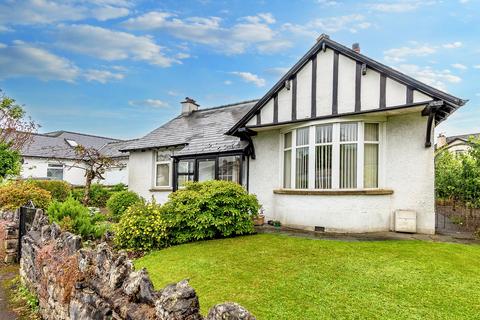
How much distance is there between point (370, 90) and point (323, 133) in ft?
6.29

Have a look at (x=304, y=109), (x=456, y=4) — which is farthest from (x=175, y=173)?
(x=456, y=4)

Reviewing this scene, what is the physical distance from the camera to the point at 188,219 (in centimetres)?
826

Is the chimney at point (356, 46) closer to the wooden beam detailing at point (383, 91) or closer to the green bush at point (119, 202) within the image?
the wooden beam detailing at point (383, 91)

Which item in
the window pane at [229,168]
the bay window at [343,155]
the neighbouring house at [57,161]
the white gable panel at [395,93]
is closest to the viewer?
the white gable panel at [395,93]

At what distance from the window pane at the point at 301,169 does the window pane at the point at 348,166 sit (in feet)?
4.11

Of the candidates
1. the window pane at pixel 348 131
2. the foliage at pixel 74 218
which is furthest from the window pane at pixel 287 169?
the foliage at pixel 74 218

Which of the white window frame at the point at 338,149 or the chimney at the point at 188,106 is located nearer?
the white window frame at the point at 338,149

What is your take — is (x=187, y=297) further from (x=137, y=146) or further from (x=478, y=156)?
(x=137, y=146)

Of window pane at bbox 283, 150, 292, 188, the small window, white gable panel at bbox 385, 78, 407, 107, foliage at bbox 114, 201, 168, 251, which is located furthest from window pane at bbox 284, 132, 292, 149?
the small window

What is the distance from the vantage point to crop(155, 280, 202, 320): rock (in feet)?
7.33

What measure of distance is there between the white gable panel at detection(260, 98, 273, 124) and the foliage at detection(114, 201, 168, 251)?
5161 mm

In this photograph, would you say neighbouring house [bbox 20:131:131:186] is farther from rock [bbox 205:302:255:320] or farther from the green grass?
rock [bbox 205:302:255:320]

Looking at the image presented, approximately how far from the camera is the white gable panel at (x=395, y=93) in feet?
26.2

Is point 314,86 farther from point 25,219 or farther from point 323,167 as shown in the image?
point 25,219
